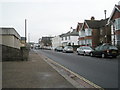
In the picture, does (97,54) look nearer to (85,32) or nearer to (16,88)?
(16,88)

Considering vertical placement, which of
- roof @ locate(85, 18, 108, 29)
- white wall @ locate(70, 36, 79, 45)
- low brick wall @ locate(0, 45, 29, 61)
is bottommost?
low brick wall @ locate(0, 45, 29, 61)

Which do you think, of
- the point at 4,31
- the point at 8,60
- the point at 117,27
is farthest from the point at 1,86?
the point at 117,27

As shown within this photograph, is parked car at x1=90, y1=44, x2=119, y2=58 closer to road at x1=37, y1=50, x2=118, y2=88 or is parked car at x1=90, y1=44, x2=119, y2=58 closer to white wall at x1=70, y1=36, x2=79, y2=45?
road at x1=37, y1=50, x2=118, y2=88

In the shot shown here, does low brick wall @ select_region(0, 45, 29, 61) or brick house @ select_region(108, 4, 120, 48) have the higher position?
brick house @ select_region(108, 4, 120, 48)

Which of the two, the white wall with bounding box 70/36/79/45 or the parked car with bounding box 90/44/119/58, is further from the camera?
the white wall with bounding box 70/36/79/45

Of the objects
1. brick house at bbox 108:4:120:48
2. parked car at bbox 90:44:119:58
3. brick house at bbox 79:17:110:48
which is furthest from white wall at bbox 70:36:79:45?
parked car at bbox 90:44:119:58

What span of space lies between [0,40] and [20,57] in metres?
2.44

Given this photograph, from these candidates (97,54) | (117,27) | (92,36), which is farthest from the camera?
(92,36)

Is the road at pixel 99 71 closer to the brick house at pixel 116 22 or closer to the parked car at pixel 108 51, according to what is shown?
the parked car at pixel 108 51

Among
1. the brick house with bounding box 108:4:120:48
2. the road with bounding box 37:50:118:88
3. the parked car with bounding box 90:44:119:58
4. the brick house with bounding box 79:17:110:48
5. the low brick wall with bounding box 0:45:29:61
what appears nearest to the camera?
the road with bounding box 37:50:118:88

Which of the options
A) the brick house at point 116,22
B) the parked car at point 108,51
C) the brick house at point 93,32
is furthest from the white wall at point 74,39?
the parked car at point 108,51

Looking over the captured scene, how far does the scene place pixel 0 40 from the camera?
19.0m

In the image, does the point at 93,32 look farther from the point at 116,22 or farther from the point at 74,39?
the point at 74,39

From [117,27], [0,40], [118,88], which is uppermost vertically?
[117,27]
